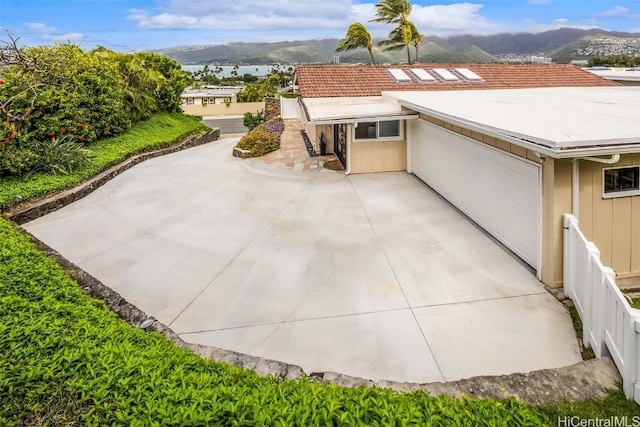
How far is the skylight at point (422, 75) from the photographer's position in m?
17.6

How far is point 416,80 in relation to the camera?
1761cm

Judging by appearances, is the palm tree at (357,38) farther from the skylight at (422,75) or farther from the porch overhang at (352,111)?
the porch overhang at (352,111)

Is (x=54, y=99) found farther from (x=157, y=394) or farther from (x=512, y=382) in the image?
(x=512, y=382)

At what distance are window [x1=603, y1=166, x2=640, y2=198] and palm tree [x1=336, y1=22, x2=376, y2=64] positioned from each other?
2977 cm

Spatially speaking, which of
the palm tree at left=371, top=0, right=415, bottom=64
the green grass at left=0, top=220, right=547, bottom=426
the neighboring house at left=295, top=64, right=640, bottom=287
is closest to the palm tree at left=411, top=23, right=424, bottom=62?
the palm tree at left=371, top=0, right=415, bottom=64

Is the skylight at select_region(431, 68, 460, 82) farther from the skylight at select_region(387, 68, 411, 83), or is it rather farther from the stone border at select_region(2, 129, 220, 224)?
the stone border at select_region(2, 129, 220, 224)

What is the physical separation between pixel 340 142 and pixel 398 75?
15.0 ft

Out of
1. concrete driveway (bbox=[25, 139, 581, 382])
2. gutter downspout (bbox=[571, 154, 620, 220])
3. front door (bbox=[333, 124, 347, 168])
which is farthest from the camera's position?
front door (bbox=[333, 124, 347, 168])

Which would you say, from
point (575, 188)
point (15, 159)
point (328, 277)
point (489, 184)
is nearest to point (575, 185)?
point (575, 188)

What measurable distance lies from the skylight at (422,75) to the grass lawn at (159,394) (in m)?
15.7

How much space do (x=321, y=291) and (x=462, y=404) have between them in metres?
3.50

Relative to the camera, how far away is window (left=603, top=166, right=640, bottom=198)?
6.11 m

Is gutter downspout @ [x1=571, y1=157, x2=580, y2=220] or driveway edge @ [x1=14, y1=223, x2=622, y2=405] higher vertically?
gutter downspout @ [x1=571, y1=157, x2=580, y2=220]

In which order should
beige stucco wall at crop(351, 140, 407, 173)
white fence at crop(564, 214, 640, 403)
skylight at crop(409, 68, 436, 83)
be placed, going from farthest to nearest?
1. skylight at crop(409, 68, 436, 83)
2. beige stucco wall at crop(351, 140, 407, 173)
3. white fence at crop(564, 214, 640, 403)
